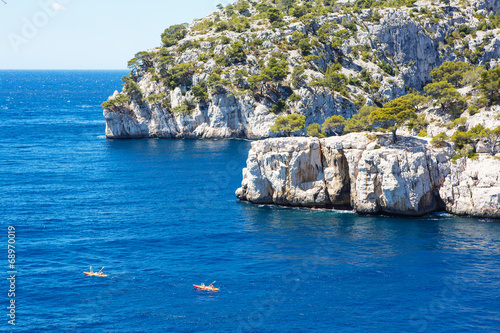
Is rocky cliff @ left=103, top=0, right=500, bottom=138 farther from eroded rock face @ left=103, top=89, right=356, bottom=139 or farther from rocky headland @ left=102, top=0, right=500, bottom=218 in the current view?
rocky headland @ left=102, top=0, right=500, bottom=218

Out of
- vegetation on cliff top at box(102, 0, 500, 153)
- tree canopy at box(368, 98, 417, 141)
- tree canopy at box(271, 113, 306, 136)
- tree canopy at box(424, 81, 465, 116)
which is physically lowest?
tree canopy at box(271, 113, 306, 136)

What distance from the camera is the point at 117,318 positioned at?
4647cm

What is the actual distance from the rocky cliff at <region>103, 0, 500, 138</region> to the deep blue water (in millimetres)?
55449

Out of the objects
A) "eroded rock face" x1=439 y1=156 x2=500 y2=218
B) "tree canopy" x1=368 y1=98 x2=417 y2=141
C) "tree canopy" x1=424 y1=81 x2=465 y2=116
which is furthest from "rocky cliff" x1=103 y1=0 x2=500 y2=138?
"eroded rock face" x1=439 y1=156 x2=500 y2=218

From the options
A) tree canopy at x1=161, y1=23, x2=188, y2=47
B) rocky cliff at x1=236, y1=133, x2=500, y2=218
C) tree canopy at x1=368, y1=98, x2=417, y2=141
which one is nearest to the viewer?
rocky cliff at x1=236, y1=133, x2=500, y2=218

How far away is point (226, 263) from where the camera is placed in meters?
59.0

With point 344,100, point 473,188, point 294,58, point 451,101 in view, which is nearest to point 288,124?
point 344,100

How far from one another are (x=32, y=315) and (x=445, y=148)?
203 feet

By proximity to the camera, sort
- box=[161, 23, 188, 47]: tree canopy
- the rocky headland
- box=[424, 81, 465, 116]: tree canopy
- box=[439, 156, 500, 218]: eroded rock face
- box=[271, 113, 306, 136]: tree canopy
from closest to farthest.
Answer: box=[439, 156, 500, 218]: eroded rock face, the rocky headland, box=[424, 81, 465, 116]: tree canopy, box=[271, 113, 306, 136]: tree canopy, box=[161, 23, 188, 47]: tree canopy

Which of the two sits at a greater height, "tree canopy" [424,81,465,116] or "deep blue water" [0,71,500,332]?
"tree canopy" [424,81,465,116]

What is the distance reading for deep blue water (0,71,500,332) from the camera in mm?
46812

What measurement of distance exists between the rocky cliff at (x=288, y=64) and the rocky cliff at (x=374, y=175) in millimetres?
60939

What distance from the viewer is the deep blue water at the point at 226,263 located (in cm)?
4681

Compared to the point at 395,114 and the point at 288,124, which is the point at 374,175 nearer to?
the point at 395,114
